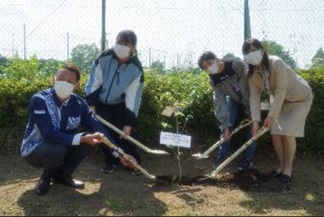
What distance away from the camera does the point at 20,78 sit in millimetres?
6855

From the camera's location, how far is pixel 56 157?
4.69 m

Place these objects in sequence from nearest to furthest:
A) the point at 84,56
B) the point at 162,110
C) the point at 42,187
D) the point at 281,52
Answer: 1. the point at 42,187
2. the point at 162,110
3. the point at 281,52
4. the point at 84,56

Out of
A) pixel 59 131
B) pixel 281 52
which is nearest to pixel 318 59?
pixel 281 52

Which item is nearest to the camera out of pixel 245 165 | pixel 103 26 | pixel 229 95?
pixel 229 95

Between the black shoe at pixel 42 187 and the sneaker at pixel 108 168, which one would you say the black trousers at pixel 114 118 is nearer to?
the sneaker at pixel 108 168

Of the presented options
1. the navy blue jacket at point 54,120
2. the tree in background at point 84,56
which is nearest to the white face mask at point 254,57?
the navy blue jacket at point 54,120

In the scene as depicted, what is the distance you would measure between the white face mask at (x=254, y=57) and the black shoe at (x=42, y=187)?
A: 239 centimetres

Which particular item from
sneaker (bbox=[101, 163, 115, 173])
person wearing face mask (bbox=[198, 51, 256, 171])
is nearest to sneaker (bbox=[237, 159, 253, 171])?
person wearing face mask (bbox=[198, 51, 256, 171])

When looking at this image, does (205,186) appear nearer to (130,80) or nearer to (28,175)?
(130,80)

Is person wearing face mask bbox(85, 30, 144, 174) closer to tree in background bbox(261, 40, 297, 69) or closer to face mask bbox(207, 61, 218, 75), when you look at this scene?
face mask bbox(207, 61, 218, 75)

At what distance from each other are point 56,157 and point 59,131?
248 mm

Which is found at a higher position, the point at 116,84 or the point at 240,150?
the point at 116,84

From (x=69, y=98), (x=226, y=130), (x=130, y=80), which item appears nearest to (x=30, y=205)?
(x=69, y=98)

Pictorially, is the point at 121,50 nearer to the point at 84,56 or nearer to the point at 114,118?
the point at 114,118
